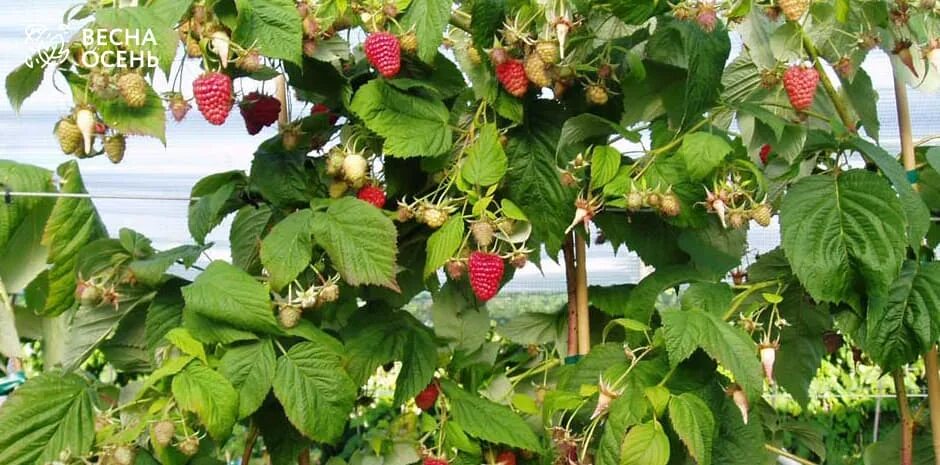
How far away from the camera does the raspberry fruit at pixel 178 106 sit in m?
1.35

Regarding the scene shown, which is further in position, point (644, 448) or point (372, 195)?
point (372, 195)

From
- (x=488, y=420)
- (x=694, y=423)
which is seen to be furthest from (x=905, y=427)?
(x=488, y=420)

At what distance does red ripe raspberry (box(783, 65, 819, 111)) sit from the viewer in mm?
1380

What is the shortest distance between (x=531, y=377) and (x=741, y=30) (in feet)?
1.85

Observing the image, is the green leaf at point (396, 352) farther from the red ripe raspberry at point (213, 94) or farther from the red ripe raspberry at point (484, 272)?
the red ripe raspberry at point (213, 94)

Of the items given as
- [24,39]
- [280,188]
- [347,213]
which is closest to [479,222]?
[347,213]

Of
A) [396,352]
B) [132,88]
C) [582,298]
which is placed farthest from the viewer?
[582,298]

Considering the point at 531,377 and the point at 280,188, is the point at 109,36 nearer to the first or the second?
the point at 280,188

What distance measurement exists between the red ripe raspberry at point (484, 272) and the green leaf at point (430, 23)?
0.24 metres

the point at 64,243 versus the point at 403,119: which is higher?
the point at 403,119

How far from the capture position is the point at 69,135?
133 cm

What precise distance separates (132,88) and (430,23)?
1.13 ft

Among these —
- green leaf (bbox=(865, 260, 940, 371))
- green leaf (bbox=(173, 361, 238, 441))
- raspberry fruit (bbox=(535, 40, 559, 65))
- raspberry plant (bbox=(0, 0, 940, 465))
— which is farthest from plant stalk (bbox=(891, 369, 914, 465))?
green leaf (bbox=(173, 361, 238, 441))

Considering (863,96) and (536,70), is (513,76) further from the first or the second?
(863,96)
